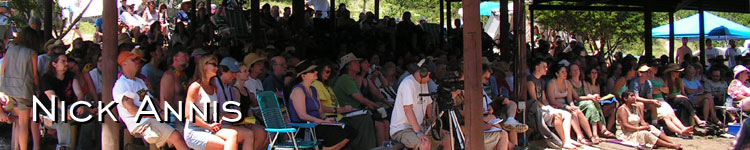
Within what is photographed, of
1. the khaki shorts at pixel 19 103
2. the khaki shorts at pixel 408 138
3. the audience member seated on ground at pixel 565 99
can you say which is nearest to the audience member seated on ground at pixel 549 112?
the audience member seated on ground at pixel 565 99

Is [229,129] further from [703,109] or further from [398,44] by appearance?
[398,44]

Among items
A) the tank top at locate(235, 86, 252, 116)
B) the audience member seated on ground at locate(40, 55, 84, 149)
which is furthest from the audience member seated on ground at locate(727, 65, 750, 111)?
the audience member seated on ground at locate(40, 55, 84, 149)

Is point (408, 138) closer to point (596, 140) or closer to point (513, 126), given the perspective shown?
point (513, 126)

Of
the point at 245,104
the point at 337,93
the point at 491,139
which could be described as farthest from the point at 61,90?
the point at 491,139

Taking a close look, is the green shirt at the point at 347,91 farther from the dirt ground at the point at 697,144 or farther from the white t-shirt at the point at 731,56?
the white t-shirt at the point at 731,56

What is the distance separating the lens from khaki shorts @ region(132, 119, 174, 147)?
20.8 ft

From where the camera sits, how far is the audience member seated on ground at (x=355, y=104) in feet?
25.5

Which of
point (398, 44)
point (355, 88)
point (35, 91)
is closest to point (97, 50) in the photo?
point (35, 91)

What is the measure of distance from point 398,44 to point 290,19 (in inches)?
84.1

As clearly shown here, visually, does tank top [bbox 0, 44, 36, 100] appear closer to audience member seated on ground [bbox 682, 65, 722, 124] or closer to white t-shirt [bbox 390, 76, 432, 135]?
white t-shirt [bbox 390, 76, 432, 135]

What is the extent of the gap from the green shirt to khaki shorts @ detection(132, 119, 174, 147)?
2.40 m

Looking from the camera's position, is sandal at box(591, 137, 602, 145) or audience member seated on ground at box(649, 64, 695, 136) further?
audience member seated on ground at box(649, 64, 695, 136)

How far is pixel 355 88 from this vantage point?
8.46m

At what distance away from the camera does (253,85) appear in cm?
809
